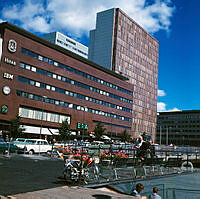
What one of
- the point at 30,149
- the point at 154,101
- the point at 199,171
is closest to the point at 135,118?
the point at 154,101

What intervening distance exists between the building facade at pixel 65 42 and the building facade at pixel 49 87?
206 feet

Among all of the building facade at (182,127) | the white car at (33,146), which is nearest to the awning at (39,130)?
the white car at (33,146)

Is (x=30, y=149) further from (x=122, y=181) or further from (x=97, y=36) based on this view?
(x=97, y=36)

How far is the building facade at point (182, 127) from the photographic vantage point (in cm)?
13575

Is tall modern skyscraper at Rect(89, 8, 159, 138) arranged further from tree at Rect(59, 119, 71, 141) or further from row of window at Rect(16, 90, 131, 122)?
tree at Rect(59, 119, 71, 141)

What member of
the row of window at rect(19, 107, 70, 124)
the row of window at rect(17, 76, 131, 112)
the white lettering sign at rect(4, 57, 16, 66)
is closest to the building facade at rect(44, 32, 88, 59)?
the row of window at rect(17, 76, 131, 112)

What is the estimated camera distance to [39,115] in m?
58.9

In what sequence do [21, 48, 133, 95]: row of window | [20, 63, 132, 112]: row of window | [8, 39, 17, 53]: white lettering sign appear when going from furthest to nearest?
[21, 48, 133, 95]: row of window → [20, 63, 132, 112]: row of window → [8, 39, 17, 53]: white lettering sign

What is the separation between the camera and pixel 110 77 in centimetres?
8219

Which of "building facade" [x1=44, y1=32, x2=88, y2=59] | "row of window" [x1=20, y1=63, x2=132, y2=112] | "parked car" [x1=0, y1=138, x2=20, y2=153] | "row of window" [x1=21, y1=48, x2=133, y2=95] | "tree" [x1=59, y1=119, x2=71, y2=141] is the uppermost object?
"building facade" [x1=44, y1=32, x2=88, y2=59]

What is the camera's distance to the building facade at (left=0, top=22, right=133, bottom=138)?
52406mm

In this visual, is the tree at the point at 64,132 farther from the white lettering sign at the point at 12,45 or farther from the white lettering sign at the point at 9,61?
the white lettering sign at the point at 12,45

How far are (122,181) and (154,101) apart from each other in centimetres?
11317

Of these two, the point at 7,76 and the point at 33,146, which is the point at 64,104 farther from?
the point at 33,146
